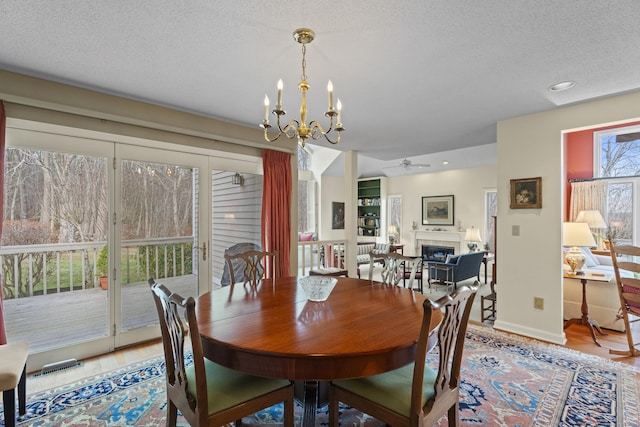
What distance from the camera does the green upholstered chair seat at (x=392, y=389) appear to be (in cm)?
138

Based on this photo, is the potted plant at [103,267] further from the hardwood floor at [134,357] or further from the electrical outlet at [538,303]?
the electrical outlet at [538,303]

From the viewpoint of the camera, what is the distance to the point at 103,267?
2.98m

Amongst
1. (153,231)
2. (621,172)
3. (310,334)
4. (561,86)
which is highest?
(561,86)

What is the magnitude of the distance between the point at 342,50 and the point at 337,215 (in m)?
7.10

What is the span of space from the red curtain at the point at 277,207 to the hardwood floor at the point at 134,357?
1658 millimetres

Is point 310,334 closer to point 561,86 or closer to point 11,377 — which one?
point 11,377

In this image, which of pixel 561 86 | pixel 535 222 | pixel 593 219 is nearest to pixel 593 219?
pixel 593 219

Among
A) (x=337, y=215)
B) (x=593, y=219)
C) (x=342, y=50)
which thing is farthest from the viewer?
(x=337, y=215)

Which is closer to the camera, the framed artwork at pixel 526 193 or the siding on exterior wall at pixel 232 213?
the framed artwork at pixel 526 193

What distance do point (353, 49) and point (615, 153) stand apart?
4.80 meters

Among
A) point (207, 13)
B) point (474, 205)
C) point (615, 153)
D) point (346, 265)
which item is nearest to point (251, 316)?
point (207, 13)

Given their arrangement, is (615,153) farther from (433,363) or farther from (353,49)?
(353,49)

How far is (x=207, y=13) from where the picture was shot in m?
1.74

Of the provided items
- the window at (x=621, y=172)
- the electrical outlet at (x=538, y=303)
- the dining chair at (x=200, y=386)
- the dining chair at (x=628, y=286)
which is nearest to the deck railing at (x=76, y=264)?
the dining chair at (x=200, y=386)
